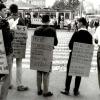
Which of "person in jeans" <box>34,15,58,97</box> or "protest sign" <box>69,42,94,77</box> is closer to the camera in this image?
"person in jeans" <box>34,15,58,97</box>

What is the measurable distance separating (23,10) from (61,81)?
4836 centimetres

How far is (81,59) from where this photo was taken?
25.8ft

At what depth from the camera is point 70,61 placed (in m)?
7.81

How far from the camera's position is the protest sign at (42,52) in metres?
7.58

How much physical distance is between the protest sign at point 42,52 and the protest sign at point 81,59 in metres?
0.51

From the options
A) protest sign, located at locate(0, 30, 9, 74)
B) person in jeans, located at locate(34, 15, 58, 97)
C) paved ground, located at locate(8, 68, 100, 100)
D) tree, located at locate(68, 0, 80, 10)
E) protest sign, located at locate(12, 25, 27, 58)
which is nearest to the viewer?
protest sign, located at locate(0, 30, 9, 74)

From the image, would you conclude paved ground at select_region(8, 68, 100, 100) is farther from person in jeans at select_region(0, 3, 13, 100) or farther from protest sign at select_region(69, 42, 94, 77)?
person in jeans at select_region(0, 3, 13, 100)

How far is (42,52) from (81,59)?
88 centimetres

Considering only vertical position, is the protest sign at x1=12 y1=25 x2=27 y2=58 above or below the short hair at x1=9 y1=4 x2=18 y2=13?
below

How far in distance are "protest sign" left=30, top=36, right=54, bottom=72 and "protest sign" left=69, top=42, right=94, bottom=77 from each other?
20.2 inches

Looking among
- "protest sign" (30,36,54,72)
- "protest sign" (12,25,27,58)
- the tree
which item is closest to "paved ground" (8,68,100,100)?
"protest sign" (30,36,54,72)

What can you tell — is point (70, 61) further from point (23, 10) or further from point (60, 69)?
point (23, 10)

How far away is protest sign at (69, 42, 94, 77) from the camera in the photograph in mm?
7704

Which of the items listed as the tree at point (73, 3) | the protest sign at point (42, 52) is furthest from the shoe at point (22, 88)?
the tree at point (73, 3)
